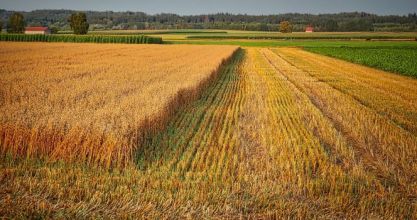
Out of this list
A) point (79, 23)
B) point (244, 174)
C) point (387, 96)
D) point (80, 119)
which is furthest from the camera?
point (79, 23)

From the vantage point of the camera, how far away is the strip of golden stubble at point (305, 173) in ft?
18.9

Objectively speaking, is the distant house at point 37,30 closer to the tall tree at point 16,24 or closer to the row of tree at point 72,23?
the tall tree at point 16,24

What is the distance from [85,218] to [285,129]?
6.51 metres

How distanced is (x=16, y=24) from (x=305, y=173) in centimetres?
12372

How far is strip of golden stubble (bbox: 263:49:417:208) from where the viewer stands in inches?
279

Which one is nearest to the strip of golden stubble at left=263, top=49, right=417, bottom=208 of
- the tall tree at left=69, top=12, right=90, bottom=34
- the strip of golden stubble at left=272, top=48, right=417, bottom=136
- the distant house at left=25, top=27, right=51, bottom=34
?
the strip of golden stubble at left=272, top=48, right=417, bottom=136

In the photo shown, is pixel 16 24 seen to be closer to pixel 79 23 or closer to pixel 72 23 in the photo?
pixel 72 23

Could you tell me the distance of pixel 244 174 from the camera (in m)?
6.94

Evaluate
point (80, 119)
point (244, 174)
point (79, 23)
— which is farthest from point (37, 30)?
point (244, 174)

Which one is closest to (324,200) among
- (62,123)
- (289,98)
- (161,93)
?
(62,123)

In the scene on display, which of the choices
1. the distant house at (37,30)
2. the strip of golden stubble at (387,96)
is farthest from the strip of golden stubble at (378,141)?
the distant house at (37,30)

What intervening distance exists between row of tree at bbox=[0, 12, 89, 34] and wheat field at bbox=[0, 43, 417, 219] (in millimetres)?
104958

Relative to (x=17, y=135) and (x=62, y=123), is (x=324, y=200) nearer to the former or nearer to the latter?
(x=62, y=123)

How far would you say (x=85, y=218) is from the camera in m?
5.00
